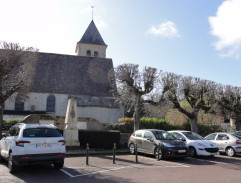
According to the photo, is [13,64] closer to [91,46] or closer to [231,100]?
[231,100]

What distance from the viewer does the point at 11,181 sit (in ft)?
21.8

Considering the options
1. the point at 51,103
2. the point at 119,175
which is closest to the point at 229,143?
the point at 119,175

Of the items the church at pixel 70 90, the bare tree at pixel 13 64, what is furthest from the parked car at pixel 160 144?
the church at pixel 70 90

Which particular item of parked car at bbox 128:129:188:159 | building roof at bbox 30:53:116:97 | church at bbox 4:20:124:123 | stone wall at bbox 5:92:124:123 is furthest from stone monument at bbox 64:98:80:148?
building roof at bbox 30:53:116:97

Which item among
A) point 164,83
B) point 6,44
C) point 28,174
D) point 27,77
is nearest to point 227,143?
point 164,83

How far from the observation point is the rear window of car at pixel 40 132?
760cm

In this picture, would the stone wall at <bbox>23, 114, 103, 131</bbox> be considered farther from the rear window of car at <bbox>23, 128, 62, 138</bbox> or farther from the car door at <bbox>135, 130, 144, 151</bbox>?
the rear window of car at <bbox>23, 128, 62, 138</bbox>

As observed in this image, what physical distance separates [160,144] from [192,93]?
419 inches

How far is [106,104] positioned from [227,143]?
1713 cm

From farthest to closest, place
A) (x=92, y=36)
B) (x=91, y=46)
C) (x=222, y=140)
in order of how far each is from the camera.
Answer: (x=92, y=36)
(x=91, y=46)
(x=222, y=140)

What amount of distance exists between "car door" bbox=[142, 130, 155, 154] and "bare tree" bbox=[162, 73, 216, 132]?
814 centimetres

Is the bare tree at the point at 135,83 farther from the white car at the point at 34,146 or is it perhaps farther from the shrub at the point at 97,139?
the white car at the point at 34,146

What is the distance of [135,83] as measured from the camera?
771 inches

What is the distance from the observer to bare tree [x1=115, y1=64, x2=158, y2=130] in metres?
19.4
